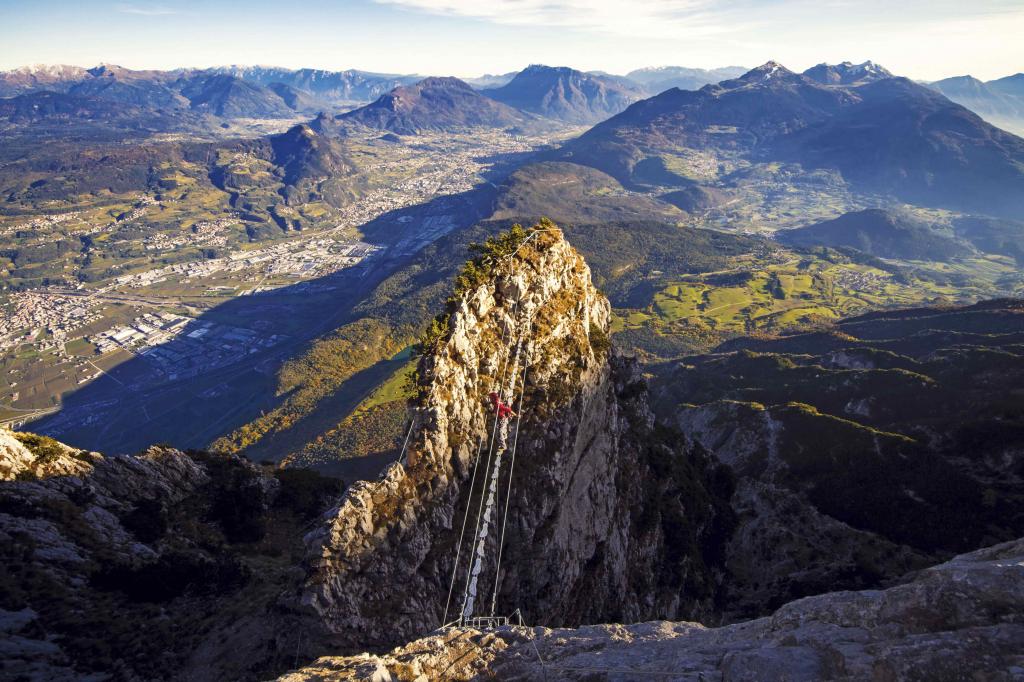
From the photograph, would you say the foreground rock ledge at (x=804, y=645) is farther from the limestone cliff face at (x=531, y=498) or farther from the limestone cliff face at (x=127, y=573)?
the limestone cliff face at (x=127, y=573)

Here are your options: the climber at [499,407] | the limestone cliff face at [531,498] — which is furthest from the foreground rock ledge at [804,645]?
the climber at [499,407]

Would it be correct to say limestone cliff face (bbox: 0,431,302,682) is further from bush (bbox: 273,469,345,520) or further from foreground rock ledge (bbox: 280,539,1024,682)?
foreground rock ledge (bbox: 280,539,1024,682)

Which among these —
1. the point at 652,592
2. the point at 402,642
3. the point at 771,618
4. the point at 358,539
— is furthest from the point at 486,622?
the point at 652,592

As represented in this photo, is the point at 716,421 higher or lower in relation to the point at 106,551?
lower

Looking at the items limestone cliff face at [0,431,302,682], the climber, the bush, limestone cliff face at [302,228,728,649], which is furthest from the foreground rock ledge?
the bush

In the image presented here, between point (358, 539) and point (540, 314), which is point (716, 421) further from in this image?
point (358, 539)

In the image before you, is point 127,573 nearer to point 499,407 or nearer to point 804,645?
point 499,407
